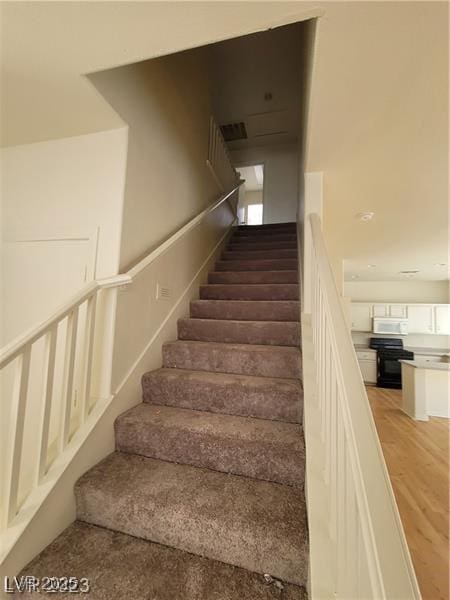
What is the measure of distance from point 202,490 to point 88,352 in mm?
853

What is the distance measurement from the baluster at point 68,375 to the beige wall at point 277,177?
4.97 metres

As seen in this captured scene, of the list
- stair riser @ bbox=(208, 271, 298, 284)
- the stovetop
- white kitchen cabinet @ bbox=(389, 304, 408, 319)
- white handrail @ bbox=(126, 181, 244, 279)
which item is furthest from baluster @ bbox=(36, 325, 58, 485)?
white kitchen cabinet @ bbox=(389, 304, 408, 319)

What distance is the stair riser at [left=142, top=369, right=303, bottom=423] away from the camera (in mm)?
1491

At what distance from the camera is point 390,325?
6.75 m

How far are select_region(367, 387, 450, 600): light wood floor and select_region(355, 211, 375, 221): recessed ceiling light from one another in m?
2.82

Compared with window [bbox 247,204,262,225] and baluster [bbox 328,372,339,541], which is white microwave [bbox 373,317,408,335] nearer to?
window [bbox 247,204,262,225]

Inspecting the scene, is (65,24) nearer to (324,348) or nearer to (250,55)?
(324,348)

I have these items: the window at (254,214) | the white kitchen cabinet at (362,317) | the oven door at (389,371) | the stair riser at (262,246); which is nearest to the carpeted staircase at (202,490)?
the stair riser at (262,246)

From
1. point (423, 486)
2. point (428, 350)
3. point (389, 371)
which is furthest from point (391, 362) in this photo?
point (423, 486)

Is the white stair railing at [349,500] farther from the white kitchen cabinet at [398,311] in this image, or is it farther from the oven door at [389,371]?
the white kitchen cabinet at [398,311]

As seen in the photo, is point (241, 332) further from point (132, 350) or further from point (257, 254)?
point (257, 254)

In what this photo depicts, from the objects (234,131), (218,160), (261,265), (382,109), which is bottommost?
(261,265)

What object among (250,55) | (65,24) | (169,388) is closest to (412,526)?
(169,388)

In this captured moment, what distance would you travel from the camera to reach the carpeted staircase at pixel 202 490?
95 cm
